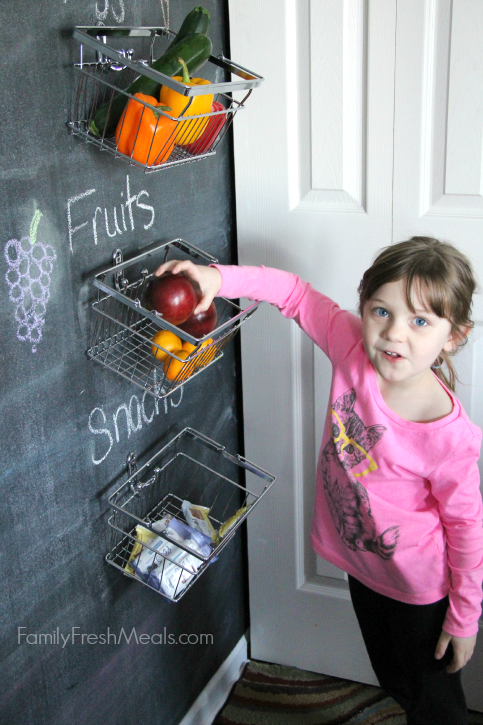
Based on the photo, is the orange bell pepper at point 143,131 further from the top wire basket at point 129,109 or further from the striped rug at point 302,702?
the striped rug at point 302,702

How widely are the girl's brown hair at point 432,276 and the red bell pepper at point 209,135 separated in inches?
13.0

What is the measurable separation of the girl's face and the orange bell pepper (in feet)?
1.34

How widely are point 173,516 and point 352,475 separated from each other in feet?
1.12

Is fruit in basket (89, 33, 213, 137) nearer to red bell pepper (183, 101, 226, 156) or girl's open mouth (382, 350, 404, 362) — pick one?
red bell pepper (183, 101, 226, 156)

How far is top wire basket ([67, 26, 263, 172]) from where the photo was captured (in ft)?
2.79

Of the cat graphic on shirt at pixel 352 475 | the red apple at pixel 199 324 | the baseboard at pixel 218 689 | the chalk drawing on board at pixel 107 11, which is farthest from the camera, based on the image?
the baseboard at pixel 218 689

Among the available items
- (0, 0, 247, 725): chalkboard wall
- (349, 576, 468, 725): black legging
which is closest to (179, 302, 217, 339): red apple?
(0, 0, 247, 725): chalkboard wall

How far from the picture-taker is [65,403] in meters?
0.99

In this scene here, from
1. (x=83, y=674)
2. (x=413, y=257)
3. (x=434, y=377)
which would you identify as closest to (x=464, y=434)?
(x=434, y=377)

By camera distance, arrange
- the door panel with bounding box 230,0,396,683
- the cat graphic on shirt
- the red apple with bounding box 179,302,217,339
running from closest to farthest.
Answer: the red apple with bounding box 179,302,217,339 → the cat graphic on shirt → the door panel with bounding box 230,0,396,683

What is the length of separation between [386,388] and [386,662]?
53 cm

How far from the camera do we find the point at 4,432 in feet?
2.88

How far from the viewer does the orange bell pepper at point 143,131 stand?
0.87 meters

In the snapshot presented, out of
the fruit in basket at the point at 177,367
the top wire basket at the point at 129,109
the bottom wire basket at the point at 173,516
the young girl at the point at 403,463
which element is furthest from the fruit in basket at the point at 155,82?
the bottom wire basket at the point at 173,516
